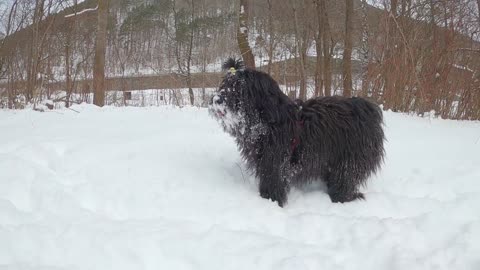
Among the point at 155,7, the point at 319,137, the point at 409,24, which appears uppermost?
the point at 155,7

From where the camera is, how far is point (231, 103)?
9.35 feet

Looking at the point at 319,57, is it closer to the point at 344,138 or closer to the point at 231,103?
the point at 344,138

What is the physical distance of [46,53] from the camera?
1049 cm

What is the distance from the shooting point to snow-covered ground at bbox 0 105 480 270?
208 cm

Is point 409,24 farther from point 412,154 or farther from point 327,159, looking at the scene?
point 327,159

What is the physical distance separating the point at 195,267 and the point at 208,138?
2.07 metres

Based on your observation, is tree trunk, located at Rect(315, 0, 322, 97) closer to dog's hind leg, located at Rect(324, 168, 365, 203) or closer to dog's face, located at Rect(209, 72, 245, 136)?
dog's hind leg, located at Rect(324, 168, 365, 203)

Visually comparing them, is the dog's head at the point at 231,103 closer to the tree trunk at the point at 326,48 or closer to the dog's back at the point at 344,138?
the dog's back at the point at 344,138

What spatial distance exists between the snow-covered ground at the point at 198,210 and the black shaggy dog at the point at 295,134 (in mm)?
204

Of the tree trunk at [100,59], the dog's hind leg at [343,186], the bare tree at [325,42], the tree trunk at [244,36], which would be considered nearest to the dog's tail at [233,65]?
the dog's hind leg at [343,186]

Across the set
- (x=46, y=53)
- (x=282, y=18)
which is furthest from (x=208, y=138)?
(x=282, y=18)

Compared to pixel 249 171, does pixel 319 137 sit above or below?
above

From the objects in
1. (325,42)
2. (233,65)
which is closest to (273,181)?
(233,65)

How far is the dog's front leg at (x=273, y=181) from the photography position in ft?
9.68
